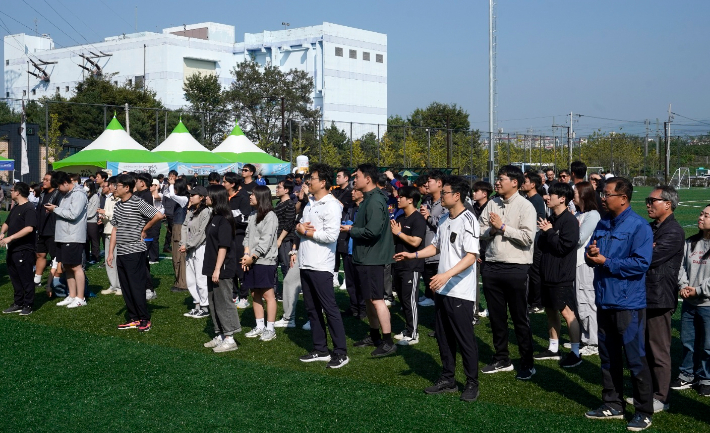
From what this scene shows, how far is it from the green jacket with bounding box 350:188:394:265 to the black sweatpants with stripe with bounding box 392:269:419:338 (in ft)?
2.31

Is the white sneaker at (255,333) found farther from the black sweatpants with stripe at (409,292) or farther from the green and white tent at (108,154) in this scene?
the green and white tent at (108,154)

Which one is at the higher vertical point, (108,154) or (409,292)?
(108,154)

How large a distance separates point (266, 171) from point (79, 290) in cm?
1671

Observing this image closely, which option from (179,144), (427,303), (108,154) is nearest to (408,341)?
(427,303)

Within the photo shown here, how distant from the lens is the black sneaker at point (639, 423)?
519cm

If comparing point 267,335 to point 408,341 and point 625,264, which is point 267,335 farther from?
point 625,264

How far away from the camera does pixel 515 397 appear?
6070 millimetres

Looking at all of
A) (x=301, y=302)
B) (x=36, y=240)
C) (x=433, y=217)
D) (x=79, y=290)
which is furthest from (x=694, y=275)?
(x=36, y=240)

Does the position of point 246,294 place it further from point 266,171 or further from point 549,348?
point 266,171

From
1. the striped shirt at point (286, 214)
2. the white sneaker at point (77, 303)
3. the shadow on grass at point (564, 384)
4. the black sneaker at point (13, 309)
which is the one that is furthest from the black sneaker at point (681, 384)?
the black sneaker at point (13, 309)

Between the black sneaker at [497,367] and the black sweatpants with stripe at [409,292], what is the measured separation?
1.41 metres

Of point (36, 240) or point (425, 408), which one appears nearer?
point (425, 408)

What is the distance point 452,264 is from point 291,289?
11.1 ft

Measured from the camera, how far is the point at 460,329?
5.93 metres
